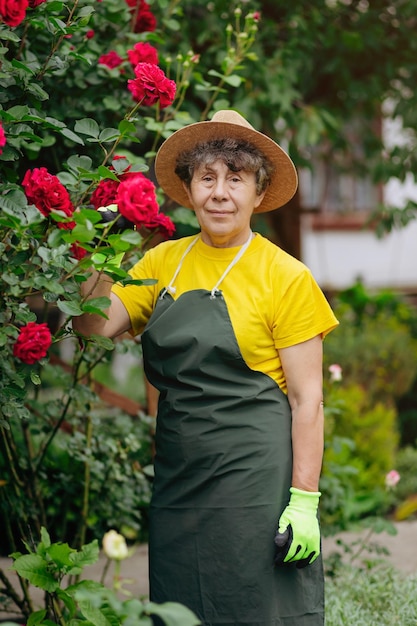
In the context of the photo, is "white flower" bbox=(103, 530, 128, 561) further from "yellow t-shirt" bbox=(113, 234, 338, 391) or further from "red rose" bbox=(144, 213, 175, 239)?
"red rose" bbox=(144, 213, 175, 239)

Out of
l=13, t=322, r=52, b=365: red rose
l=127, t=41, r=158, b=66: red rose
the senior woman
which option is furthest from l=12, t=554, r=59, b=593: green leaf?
l=127, t=41, r=158, b=66: red rose

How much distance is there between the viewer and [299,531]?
2348mm

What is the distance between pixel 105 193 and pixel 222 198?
0.33 metres

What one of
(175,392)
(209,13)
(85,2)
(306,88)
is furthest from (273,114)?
(175,392)

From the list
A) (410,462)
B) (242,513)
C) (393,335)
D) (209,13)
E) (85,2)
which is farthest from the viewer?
(393,335)

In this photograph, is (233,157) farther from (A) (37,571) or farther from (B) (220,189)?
(A) (37,571)

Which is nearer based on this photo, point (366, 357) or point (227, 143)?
point (227, 143)

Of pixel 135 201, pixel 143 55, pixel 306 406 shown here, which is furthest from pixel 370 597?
pixel 143 55

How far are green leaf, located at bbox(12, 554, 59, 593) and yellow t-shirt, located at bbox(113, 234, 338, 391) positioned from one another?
2.55 ft

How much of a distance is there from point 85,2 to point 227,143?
0.66 metres

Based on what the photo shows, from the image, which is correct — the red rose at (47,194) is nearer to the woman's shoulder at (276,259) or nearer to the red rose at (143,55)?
the woman's shoulder at (276,259)

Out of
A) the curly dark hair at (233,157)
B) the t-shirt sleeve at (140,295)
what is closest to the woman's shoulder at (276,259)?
the curly dark hair at (233,157)

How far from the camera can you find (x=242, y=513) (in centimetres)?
242

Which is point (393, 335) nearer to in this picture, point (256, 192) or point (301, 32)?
point (301, 32)
